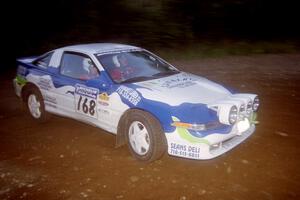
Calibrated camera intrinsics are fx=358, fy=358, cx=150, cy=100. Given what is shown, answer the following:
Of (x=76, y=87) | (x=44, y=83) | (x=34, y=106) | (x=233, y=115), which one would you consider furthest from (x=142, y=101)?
(x=34, y=106)

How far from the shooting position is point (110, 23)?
15797 mm

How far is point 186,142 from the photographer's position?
4.49 metres

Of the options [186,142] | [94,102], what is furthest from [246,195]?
[94,102]

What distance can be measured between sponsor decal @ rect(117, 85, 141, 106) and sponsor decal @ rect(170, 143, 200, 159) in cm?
79

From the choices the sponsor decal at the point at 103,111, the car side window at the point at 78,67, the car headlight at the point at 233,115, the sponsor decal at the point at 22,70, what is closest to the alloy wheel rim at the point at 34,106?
the sponsor decal at the point at 22,70

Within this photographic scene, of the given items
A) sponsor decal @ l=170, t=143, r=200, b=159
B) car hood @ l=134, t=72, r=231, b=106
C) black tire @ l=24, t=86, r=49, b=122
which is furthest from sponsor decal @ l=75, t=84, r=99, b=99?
sponsor decal @ l=170, t=143, r=200, b=159

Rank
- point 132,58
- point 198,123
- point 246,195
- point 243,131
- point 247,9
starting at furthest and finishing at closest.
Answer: point 247,9 → point 132,58 → point 243,131 → point 198,123 → point 246,195

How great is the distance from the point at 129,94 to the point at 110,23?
11.4 meters

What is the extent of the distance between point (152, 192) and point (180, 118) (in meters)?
0.97

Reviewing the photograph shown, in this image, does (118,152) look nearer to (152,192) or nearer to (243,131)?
(152,192)

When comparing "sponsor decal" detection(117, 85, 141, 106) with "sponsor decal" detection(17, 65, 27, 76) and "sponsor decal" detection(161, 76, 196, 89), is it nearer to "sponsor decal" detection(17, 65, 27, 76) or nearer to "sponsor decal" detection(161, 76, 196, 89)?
"sponsor decal" detection(161, 76, 196, 89)

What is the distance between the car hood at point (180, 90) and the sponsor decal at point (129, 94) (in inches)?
3.0

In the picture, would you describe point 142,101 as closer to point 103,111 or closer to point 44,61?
point 103,111

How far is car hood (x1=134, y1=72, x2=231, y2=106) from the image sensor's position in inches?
186
